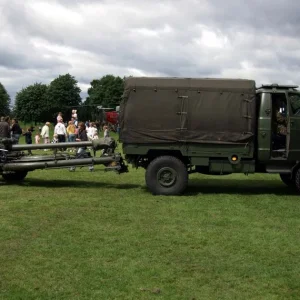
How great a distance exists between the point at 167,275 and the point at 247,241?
1.85m

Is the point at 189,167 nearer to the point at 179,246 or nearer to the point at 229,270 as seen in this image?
the point at 179,246

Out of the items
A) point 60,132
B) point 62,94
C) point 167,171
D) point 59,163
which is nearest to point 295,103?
point 167,171

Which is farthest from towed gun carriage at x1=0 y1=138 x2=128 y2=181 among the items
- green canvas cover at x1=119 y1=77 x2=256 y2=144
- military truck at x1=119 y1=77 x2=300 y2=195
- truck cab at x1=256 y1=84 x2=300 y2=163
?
truck cab at x1=256 y1=84 x2=300 y2=163

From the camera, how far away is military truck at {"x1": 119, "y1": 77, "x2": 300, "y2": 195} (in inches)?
406

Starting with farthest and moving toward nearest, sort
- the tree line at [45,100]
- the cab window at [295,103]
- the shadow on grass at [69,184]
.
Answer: the tree line at [45,100] < the shadow on grass at [69,184] < the cab window at [295,103]

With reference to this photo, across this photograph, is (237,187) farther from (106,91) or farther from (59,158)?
(106,91)

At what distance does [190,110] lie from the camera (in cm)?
1034

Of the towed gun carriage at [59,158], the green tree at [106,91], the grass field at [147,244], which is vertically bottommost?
the grass field at [147,244]

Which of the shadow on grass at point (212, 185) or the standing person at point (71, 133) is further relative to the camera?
the standing person at point (71, 133)

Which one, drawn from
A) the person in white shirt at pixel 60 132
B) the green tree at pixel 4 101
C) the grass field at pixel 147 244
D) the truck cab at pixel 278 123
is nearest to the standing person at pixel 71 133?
the person in white shirt at pixel 60 132

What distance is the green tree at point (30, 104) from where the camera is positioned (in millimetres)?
74688

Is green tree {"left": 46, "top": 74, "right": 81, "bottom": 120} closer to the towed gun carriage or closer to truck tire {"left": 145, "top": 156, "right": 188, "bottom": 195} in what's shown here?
the towed gun carriage

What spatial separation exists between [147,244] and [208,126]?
4210 mm

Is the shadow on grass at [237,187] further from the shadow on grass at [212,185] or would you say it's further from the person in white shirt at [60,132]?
the person in white shirt at [60,132]
